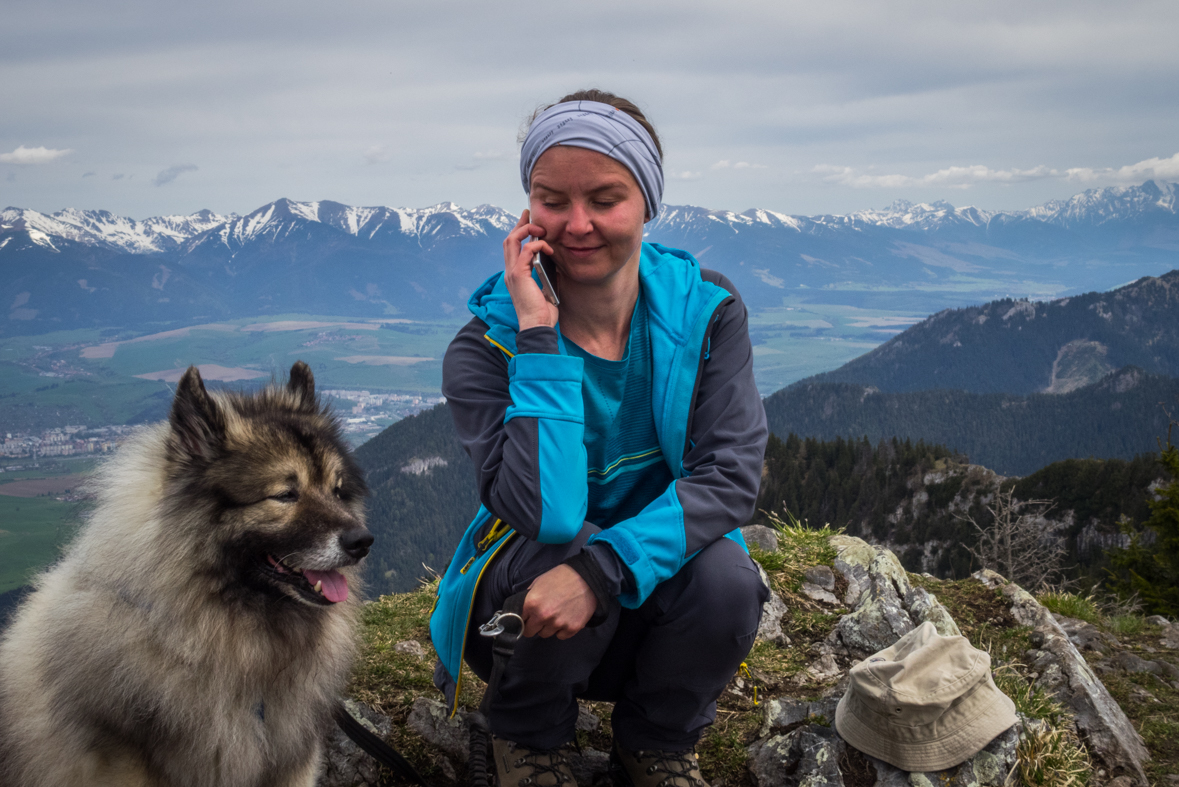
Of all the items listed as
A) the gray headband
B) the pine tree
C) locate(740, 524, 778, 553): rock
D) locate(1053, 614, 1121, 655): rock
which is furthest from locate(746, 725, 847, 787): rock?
the pine tree

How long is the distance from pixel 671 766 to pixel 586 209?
254 cm

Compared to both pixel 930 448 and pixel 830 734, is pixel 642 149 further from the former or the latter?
pixel 930 448

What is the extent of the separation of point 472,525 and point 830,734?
2.18 meters

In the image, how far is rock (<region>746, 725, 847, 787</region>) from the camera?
12.0 feet

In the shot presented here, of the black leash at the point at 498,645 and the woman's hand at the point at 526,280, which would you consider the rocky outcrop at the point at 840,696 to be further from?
the woman's hand at the point at 526,280

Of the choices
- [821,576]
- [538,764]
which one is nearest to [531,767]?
[538,764]

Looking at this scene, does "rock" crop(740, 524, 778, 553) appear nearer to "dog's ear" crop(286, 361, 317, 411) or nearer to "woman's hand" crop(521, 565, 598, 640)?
"woman's hand" crop(521, 565, 598, 640)

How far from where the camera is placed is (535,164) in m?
3.18

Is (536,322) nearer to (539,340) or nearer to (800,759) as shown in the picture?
(539,340)

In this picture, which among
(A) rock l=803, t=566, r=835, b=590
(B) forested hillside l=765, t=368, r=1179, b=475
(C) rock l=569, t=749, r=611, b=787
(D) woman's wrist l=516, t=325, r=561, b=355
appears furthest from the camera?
(B) forested hillside l=765, t=368, r=1179, b=475

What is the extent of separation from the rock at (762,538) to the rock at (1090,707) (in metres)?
2.33

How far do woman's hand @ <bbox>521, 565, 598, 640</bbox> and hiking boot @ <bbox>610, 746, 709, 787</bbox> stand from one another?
968 mm

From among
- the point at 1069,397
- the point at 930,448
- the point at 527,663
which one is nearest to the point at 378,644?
the point at 527,663

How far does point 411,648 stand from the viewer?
215 inches
